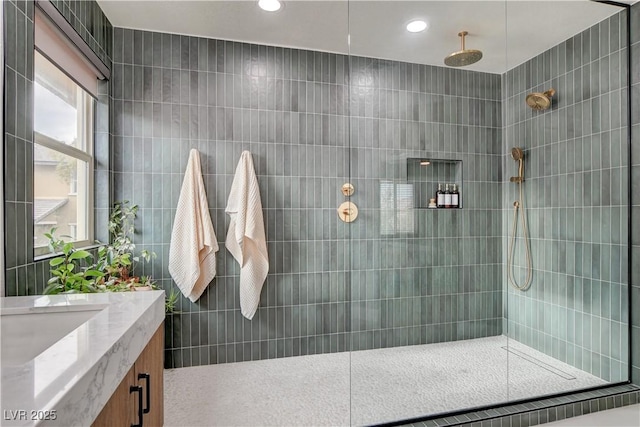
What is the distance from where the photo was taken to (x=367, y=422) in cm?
184

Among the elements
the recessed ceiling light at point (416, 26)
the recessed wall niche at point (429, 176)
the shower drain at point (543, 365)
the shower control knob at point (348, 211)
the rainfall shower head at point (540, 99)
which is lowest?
the shower drain at point (543, 365)

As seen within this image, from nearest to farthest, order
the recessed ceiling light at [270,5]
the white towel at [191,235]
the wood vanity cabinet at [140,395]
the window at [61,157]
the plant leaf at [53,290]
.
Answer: the wood vanity cabinet at [140,395] → the plant leaf at [53,290] → the window at [61,157] → the recessed ceiling light at [270,5] → the white towel at [191,235]

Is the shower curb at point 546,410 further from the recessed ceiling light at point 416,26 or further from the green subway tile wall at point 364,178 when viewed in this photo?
the recessed ceiling light at point 416,26

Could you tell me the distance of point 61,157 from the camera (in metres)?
2.01

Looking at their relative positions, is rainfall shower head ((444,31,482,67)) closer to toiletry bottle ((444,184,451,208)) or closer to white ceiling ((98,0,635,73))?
white ceiling ((98,0,635,73))

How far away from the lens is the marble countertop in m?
0.56

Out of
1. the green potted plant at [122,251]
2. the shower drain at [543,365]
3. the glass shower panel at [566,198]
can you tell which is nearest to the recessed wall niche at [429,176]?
the glass shower panel at [566,198]

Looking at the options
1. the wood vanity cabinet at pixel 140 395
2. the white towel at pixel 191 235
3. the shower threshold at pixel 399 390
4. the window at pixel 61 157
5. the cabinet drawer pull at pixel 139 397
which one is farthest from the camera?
the white towel at pixel 191 235

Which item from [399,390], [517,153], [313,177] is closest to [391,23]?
[517,153]

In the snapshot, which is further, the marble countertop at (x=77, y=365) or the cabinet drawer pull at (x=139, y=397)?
the cabinet drawer pull at (x=139, y=397)

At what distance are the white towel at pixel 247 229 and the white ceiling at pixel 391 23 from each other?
915 mm

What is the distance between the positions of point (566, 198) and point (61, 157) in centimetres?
299

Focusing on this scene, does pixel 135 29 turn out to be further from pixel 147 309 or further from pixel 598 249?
pixel 598 249

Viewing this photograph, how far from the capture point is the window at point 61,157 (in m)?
1.78
